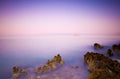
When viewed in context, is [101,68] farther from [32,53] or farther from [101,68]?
[32,53]

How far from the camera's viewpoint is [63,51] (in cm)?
515

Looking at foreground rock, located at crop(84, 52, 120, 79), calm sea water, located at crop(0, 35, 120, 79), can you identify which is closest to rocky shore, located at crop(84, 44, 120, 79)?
foreground rock, located at crop(84, 52, 120, 79)

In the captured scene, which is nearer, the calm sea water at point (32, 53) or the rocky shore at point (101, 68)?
the rocky shore at point (101, 68)

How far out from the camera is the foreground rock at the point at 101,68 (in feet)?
9.65

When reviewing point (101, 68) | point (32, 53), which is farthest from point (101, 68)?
point (32, 53)

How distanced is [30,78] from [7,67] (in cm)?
102

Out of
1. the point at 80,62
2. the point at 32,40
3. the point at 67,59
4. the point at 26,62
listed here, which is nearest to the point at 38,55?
the point at 26,62

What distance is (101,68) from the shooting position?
10.7ft

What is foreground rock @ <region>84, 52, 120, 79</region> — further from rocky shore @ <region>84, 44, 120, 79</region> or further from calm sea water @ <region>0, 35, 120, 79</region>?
calm sea water @ <region>0, 35, 120, 79</region>

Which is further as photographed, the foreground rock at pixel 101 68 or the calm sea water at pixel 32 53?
the calm sea water at pixel 32 53

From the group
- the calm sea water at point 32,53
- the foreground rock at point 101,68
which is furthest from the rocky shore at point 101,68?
the calm sea water at point 32,53

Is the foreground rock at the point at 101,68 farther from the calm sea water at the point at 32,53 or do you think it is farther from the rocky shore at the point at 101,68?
the calm sea water at the point at 32,53

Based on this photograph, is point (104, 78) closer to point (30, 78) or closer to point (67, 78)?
point (67, 78)

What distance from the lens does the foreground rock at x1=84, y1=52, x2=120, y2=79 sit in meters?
2.94
